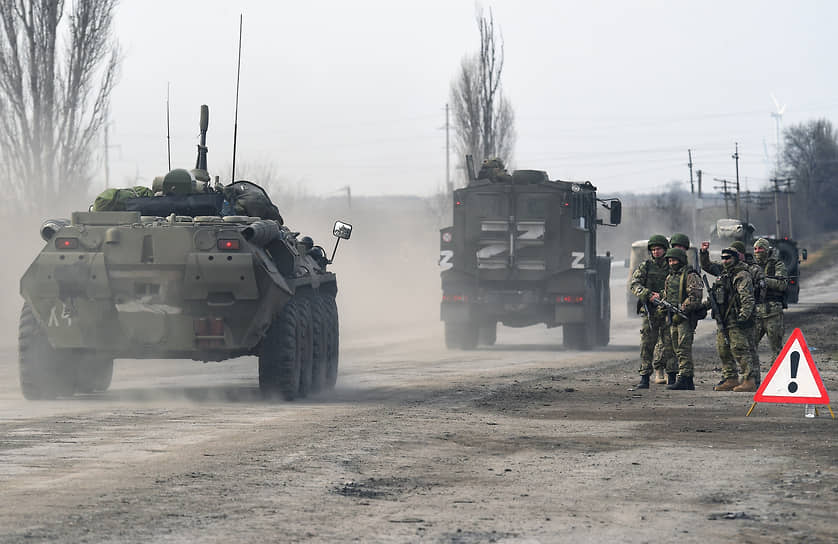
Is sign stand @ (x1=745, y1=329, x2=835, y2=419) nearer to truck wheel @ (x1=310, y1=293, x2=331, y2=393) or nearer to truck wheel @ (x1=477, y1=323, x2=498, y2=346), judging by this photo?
truck wheel @ (x1=310, y1=293, x2=331, y2=393)

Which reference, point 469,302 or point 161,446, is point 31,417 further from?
point 469,302

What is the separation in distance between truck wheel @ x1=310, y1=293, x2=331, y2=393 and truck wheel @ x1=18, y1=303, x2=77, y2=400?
105 inches

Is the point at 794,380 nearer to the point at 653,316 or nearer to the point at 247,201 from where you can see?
the point at 653,316

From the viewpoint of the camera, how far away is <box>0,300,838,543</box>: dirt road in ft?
26.0

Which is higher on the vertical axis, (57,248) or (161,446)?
(57,248)

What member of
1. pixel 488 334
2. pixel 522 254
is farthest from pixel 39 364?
pixel 488 334

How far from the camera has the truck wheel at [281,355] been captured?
1527 centimetres

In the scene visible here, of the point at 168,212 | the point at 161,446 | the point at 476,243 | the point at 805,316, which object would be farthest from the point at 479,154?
the point at 161,446

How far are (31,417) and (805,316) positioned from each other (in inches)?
1242

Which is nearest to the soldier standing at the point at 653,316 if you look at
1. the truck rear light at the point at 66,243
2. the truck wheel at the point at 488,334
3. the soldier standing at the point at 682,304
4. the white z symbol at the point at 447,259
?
the soldier standing at the point at 682,304

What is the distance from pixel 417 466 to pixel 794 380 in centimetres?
525

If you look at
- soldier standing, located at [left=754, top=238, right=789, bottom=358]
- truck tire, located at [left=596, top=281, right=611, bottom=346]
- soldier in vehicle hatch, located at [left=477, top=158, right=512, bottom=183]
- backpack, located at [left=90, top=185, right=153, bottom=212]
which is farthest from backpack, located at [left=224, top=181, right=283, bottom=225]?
truck tire, located at [left=596, top=281, right=611, bottom=346]

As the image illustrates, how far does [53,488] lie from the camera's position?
9.13 m

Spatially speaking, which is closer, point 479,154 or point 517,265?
point 517,265
